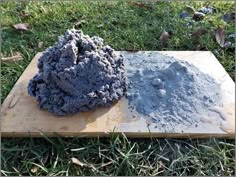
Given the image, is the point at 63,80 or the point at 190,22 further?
the point at 190,22

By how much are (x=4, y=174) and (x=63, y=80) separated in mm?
477

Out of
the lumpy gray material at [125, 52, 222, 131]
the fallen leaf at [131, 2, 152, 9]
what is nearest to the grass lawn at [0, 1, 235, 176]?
the fallen leaf at [131, 2, 152, 9]

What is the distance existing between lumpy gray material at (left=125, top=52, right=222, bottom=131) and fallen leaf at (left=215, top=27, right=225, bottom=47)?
0.47 m

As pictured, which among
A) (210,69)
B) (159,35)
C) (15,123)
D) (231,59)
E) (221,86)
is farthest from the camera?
(159,35)

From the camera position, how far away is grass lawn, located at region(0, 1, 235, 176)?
164 cm

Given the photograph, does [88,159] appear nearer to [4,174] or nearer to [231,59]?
[4,174]

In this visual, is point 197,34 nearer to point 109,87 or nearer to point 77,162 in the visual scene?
point 109,87

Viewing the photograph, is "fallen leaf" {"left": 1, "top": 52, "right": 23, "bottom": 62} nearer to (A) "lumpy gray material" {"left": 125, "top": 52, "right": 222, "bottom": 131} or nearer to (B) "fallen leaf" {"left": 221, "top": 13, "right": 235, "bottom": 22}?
(A) "lumpy gray material" {"left": 125, "top": 52, "right": 222, "bottom": 131}

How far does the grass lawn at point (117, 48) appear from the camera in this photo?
1.64m

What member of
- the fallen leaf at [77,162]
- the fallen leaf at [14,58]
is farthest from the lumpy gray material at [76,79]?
the fallen leaf at [14,58]

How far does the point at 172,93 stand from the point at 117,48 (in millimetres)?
686

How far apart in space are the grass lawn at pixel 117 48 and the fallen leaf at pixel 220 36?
0.03 m

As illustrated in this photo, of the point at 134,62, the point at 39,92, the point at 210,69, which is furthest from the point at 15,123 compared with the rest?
the point at 210,69

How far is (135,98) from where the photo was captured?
74.2 inches
